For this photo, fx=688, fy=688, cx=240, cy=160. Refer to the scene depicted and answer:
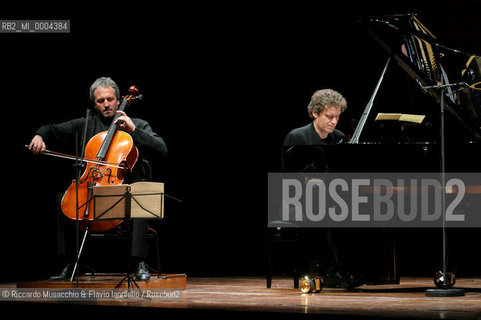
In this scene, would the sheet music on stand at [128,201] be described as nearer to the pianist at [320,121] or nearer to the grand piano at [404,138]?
the grand piano at [404,138]

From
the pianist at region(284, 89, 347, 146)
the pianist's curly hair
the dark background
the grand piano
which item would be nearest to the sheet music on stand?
the grand piano

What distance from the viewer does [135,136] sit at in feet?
13.2

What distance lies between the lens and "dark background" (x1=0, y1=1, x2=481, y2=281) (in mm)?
5309

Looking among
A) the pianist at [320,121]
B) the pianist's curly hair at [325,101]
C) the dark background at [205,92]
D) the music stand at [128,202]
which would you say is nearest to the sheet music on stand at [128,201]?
the music stand at [128,202]

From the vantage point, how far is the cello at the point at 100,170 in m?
3.71

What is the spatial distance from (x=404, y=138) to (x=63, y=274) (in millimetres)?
2090

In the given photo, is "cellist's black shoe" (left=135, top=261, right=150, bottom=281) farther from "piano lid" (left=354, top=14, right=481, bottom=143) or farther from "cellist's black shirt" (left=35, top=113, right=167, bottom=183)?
"piano lid" (left=354, top=14, right=481, bottom=143)

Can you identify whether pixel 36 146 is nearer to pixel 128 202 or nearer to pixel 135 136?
pixel 135 136

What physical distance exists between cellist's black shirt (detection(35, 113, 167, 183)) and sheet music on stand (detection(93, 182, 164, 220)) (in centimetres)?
64

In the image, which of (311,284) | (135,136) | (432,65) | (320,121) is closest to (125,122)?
(135,136)

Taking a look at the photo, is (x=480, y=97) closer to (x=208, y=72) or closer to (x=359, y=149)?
(x=359, y=149)

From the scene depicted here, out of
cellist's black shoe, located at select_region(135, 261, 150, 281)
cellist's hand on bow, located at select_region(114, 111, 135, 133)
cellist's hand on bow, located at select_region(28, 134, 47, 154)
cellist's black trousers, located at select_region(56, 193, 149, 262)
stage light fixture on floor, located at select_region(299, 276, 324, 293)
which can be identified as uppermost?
cellist's hand on bow, located at select_region(114, 111, 135, 133)

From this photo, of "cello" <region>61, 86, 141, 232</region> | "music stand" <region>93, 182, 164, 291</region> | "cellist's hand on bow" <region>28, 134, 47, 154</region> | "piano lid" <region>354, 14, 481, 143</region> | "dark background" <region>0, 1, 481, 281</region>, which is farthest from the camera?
"dark background" <region>0, 1, 481, 281</region>

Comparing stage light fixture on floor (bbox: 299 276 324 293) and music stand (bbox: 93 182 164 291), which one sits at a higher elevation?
music stand (bbox: 93 182 164 291)
